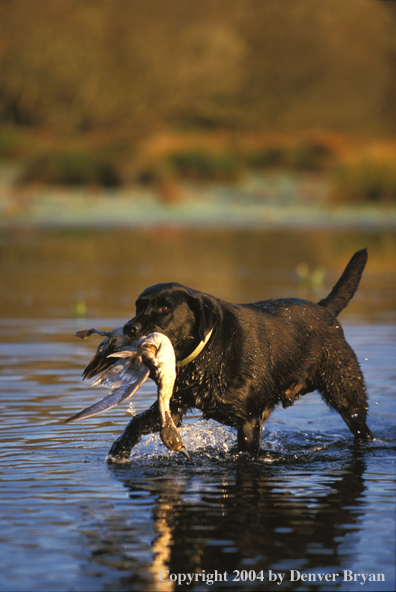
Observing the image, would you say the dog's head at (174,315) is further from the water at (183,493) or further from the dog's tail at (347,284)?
the dog's tail at (347,284)

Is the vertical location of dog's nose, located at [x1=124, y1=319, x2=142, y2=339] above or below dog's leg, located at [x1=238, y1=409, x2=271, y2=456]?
above

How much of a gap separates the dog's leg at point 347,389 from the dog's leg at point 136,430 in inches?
42.4

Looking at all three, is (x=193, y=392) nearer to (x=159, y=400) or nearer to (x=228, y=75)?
(x=159, y=400)

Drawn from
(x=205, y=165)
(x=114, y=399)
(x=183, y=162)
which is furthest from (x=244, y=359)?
(x=183, y=162)

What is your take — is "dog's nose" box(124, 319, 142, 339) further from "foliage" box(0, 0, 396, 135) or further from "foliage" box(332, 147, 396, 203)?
"foliage" box(0, 0, 396, 135)

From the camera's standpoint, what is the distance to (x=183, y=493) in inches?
207

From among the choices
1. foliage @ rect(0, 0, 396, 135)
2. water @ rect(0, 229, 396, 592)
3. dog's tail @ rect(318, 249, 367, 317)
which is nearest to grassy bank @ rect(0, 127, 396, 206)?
foliage @ rect(0, 0, 396, 135)

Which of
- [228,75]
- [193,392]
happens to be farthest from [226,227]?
[193,392]

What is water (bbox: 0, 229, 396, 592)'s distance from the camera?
163 inches

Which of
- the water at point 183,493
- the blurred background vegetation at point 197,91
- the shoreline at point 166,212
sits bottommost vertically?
the water at point 183,493

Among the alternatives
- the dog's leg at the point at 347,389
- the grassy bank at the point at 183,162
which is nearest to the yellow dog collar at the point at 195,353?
the dog's leg at the point at 347,389

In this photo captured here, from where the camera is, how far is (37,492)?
5.19 m

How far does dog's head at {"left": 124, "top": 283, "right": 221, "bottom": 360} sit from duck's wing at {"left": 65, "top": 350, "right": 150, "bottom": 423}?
175 millimetres

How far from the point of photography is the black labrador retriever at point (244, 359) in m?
5.66
